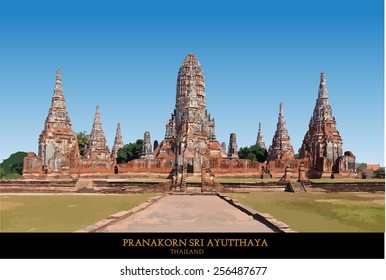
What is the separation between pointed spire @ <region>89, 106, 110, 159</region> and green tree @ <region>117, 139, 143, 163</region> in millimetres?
10027

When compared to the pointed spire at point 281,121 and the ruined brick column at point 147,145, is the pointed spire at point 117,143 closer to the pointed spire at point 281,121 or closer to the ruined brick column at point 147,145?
the ruined brick column at point 147,145

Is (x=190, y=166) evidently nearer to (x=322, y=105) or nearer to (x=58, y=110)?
(x=322, y=105)

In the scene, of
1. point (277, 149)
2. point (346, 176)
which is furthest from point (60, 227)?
point (277, 149)

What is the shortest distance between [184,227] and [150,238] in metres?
2.68

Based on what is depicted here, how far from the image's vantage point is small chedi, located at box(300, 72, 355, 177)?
1566 inches

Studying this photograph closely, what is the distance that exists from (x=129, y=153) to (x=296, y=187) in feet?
152

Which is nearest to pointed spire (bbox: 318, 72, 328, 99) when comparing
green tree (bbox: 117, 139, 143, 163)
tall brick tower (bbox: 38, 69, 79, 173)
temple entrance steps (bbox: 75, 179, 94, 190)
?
temple entrance steps (bbox: 75, 179, 94, 190)

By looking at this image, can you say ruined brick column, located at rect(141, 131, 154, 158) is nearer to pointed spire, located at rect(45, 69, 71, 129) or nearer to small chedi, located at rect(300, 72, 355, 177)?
pointed spire, located at rect(45, 69, 71, 129)

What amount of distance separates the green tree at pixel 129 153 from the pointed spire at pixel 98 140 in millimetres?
10027

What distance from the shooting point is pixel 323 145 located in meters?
42.4

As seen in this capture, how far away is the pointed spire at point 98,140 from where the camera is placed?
181 feet

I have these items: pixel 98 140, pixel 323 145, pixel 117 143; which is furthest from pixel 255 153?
pixel 98 140

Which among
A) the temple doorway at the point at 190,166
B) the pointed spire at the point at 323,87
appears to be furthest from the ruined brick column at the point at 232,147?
the temple doorway at the point at 190,166
